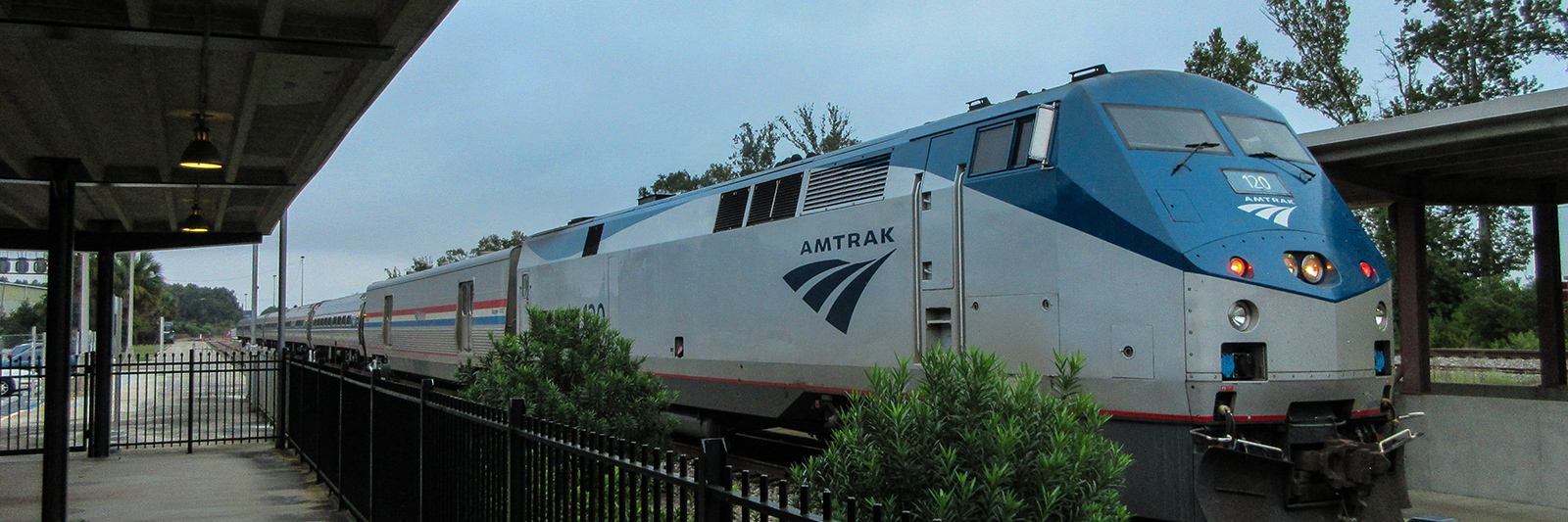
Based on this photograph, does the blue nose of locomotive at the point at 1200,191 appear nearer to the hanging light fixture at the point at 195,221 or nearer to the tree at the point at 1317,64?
the hanging light fixture at the point at 195,221

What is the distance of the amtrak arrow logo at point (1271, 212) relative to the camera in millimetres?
7613

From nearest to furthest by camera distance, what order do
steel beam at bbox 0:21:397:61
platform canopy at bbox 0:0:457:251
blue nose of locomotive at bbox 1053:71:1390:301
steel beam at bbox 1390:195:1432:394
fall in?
steel beam at bbox 0:21:397:61, platform canopy at bbox 0:0:457:251, blue nose of locomotive at bbox 1053:71:1390:301, steel beam at bbox 1390:195:1432:394

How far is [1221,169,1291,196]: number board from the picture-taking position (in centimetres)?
782

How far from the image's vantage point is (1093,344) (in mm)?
7531

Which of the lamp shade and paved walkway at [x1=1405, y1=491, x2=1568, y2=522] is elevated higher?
the lamp shade

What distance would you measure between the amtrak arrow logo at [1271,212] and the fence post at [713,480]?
18.1 ft

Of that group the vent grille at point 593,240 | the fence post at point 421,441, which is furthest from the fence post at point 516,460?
the vent grille at point 593,240

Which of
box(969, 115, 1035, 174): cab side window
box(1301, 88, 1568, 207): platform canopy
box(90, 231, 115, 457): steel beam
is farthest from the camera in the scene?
box(90, 231, 115, 457): steel beam

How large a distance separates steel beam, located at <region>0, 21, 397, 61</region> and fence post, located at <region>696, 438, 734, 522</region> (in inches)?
171

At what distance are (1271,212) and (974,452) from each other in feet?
13.3

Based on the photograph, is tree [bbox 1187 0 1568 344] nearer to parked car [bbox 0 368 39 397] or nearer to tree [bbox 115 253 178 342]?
parked car [bbox 0 368 39 397]

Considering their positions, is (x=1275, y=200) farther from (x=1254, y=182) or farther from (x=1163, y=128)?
(x=1163, y=128)

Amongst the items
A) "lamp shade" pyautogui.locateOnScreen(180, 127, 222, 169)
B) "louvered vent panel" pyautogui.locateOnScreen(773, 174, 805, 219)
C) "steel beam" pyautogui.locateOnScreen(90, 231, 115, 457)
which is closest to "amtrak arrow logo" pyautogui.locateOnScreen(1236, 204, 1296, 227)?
"louvered vent panel" pyautogui.locateOnScreen(773, 174, 805, 219)

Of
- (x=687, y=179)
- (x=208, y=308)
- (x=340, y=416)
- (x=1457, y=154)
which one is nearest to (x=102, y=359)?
(x=340, y=416)
